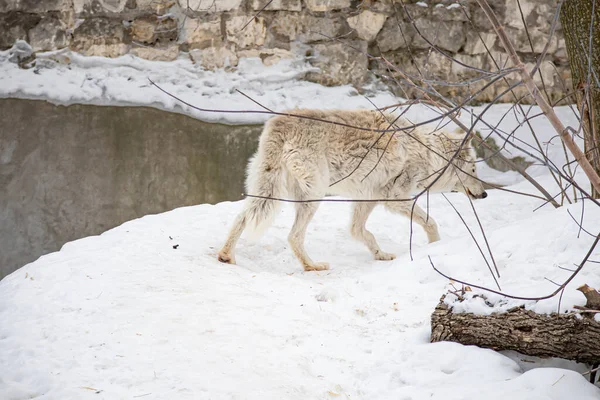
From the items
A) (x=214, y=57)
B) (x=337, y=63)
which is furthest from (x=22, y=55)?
(x=337, y=63)

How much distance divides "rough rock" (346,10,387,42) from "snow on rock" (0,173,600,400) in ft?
13.3

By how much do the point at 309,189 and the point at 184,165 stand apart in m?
2.82

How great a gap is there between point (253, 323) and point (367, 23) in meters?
5.93

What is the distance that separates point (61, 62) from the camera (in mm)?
7820

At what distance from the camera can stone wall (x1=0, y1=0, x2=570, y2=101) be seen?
778cm

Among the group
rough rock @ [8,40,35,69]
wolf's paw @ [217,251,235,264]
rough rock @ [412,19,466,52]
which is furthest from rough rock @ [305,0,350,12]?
wolf's paw @ [217,251,235,264]

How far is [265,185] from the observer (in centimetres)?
555

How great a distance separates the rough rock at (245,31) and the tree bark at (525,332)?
5.79 meters

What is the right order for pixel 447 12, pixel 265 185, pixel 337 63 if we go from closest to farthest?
pixel 265 185 → pixel 337 63 → pixel 447 12

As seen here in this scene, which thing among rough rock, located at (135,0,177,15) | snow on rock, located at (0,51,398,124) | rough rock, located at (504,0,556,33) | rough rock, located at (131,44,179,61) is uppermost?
rough rock, located at (504,0,556,33)

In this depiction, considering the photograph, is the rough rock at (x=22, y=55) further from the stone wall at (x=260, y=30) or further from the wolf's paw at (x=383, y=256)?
the wolf's paw at (x=383, y=256)

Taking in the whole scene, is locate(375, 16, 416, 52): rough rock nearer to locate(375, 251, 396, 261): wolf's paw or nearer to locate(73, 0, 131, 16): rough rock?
locate(73, 0, 131, 16): rough rock

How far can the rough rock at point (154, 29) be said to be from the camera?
26.2 ft

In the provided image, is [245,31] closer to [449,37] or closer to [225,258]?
[449,37]
